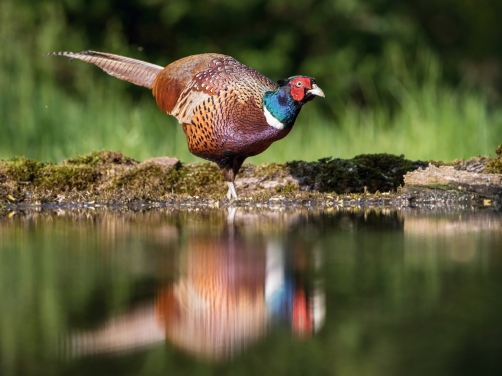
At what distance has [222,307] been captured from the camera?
3.23 metres

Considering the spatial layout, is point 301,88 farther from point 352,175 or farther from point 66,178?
point 66,178

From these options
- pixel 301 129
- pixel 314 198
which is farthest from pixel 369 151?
pixel 314 198

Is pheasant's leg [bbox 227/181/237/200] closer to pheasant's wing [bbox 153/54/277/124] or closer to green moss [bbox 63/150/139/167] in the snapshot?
pheasant's wing [bbox 153/54/277/124]

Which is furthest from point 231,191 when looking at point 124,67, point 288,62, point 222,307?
point 288,62

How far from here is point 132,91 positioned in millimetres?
15406

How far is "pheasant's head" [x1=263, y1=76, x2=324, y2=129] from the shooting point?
6.16 m

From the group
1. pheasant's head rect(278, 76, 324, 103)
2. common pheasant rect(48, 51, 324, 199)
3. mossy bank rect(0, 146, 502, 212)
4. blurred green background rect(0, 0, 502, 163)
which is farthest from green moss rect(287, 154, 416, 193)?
blurred green background rect(0, 0, 502, 163)

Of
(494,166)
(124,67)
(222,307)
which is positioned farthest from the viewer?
(124,67)

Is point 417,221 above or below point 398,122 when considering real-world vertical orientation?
below

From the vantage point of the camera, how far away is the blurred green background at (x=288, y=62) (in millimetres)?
9680

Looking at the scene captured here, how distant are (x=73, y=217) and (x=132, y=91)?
9840mm

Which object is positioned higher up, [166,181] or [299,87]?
[299,87]

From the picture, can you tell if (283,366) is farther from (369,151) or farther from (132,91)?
(132,91)

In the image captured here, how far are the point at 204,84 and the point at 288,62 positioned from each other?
375 inches
